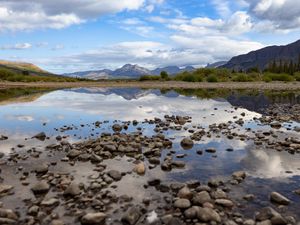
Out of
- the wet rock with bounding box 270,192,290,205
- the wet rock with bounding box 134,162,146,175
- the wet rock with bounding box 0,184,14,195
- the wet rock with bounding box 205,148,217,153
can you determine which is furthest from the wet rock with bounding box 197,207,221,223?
the wet rock with bounding box 205,148,217,153

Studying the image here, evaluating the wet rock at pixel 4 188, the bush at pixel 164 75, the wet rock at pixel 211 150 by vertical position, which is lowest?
the wet rock at pixel 211 150

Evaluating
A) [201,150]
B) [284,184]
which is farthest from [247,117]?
[284,184]

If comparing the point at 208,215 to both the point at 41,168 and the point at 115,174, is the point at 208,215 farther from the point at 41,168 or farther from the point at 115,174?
the point at 41,168

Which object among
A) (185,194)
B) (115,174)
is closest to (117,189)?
(115,174)

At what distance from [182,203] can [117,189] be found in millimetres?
2339

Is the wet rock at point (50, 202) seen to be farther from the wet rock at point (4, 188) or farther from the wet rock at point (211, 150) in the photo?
the wet rock at point (211, 150)

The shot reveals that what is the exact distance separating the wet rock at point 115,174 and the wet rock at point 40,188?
2.11 m

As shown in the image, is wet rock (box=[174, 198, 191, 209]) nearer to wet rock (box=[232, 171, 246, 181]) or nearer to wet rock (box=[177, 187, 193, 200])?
wet rock (box=[177, 187, 193, 200])

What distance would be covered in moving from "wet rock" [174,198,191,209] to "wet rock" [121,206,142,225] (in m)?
1.06

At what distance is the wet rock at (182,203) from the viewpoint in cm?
903

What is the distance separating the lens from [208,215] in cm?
833

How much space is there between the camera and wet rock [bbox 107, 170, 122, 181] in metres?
11.5

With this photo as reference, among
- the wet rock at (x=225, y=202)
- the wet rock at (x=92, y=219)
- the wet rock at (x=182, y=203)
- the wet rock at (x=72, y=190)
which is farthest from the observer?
the wet rock at (x=72, y=190)

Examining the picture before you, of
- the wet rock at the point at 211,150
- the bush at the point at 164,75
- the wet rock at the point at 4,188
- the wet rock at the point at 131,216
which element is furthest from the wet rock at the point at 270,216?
the bush at the point at 164,75
